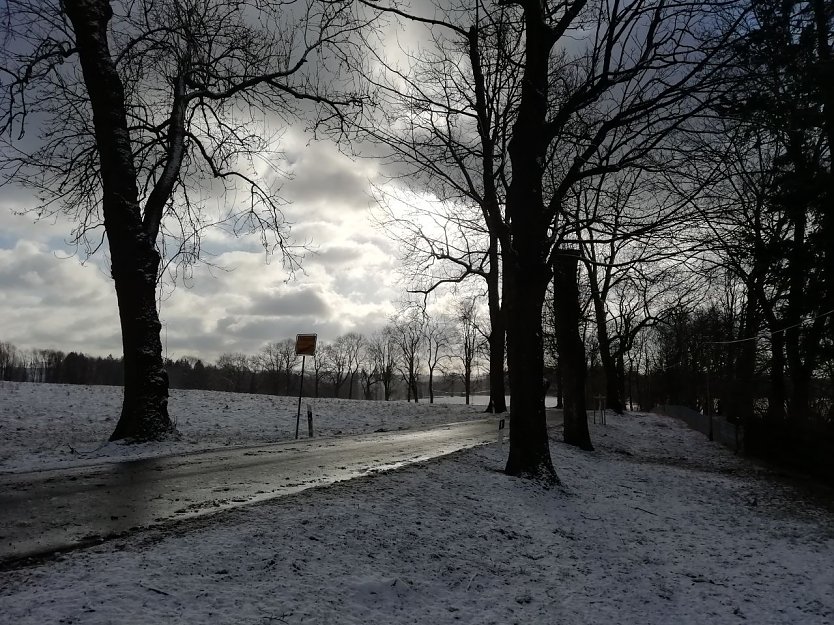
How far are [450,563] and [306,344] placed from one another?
12.1 metres

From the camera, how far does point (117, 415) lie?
54.6ft

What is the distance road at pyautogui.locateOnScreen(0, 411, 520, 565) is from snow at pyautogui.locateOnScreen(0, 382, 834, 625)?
1.68 feet

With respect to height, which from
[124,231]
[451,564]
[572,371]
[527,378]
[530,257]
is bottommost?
[451,564]

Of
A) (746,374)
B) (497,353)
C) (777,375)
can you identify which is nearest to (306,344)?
(497,353)

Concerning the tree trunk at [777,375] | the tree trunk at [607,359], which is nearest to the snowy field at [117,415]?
the tree trunk at [607,359]

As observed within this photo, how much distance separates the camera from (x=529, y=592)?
473 centimetres

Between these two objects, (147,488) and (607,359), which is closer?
(147,488)

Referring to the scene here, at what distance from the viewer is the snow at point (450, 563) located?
3490mm

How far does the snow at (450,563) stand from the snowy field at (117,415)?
Answer: 5429 millimetres

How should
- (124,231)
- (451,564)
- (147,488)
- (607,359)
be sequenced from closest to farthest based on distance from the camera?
1. (451,564)
2. (147,488)
3. (124,231)
4. (607,359)

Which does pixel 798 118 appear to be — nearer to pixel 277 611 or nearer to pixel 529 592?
pixel 529 592

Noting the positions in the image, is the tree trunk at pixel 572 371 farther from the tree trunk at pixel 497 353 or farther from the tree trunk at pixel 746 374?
the tree trunk at pixel 497 353

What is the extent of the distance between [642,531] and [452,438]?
25.6 ft

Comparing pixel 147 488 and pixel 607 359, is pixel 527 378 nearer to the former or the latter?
pixel 147 488
